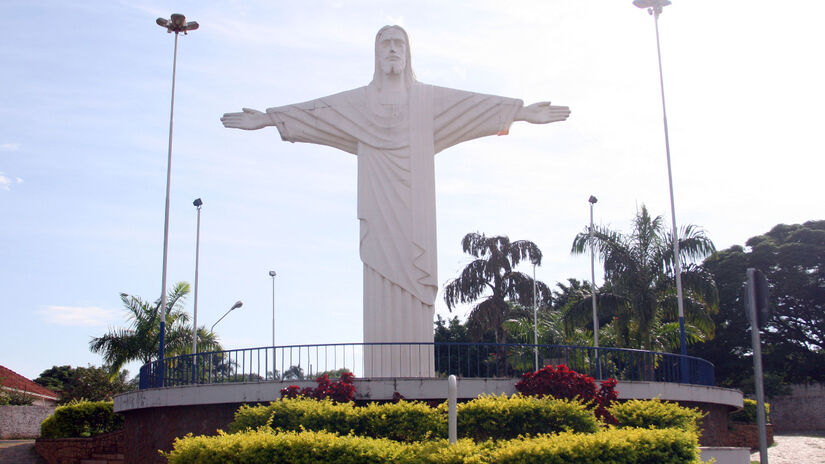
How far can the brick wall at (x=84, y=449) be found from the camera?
62.5 ft

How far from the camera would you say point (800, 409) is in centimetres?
3794

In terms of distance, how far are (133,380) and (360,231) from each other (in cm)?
3325

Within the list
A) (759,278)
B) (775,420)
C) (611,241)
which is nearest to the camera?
(759,278)

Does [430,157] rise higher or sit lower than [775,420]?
higher

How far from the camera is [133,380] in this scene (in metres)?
44.4

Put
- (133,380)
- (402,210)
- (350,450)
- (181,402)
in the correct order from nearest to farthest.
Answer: (350,450)
(181,402)
(402,210)
(133,380)

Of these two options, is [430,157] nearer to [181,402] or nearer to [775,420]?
[181,402]

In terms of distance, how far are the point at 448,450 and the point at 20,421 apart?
26857mm

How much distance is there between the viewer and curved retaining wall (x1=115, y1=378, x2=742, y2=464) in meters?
12.4

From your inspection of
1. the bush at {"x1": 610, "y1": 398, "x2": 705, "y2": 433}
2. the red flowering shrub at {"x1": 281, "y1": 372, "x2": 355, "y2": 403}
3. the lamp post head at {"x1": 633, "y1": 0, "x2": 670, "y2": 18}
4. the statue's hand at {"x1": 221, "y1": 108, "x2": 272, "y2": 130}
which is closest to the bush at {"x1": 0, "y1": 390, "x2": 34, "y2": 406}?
the statue's hand at {"x1": 221, "y1": 108, "x2": 272, "y2": 130}

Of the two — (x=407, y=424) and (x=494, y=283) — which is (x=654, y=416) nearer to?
(x=407, y=424)

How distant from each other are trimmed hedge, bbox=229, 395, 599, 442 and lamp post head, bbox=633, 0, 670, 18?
14.0 metres

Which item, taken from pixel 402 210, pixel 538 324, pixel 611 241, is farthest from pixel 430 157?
pixel 538 324

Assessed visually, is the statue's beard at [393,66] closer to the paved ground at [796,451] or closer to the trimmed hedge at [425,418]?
the trimmed hedge at [425,418]
